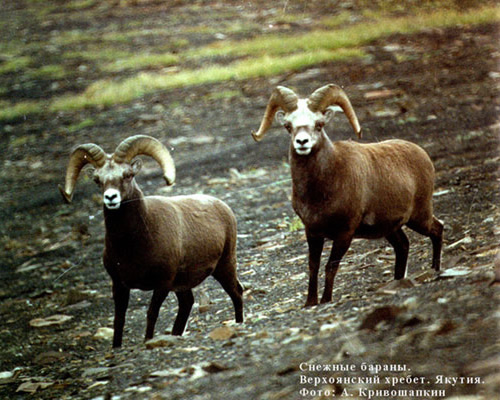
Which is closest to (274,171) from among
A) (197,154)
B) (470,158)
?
(197,154)

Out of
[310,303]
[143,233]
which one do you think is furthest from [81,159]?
[310,303]

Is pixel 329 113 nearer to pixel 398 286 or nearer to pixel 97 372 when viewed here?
pixel 398 286

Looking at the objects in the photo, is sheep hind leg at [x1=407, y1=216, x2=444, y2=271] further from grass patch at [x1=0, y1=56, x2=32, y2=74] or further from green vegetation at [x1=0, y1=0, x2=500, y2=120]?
grass patch at [x1=0, y1=56, x2=32, y2=74]

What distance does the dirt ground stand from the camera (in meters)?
5.77

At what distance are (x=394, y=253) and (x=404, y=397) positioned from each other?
3.87 m

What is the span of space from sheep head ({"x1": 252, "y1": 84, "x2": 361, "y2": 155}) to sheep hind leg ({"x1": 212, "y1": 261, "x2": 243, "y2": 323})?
50.7 inches

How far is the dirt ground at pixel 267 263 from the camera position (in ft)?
18.9

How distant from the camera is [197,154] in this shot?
15539mm

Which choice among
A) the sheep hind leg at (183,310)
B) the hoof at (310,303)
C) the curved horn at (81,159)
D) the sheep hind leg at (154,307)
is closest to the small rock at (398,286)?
the hoof at (310,303)

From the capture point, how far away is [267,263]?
947 centimetres

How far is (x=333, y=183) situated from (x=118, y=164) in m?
1.79

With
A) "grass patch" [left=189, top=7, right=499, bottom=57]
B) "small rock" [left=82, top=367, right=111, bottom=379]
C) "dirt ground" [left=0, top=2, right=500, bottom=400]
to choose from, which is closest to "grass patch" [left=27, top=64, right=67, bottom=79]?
"dirt ground" [left=0, top=2, right=500, bottom=400]

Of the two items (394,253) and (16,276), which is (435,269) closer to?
(394,253)

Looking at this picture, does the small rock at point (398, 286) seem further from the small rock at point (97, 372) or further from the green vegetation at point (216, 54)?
the green vegetation at point (216, 54)
